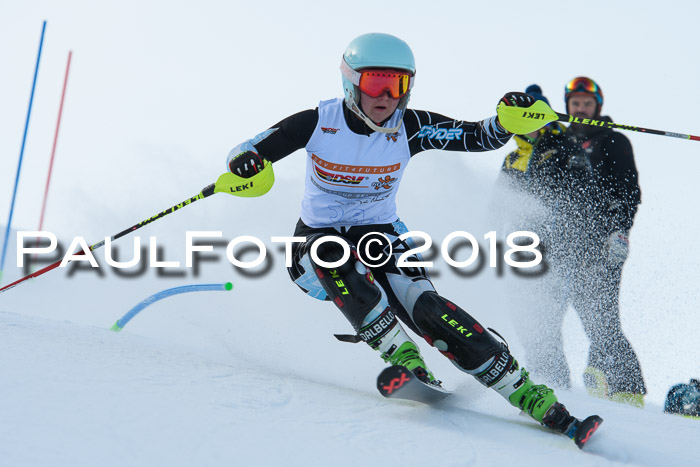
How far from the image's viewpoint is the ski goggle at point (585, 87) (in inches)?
183

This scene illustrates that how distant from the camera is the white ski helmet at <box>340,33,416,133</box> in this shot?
2.87 m

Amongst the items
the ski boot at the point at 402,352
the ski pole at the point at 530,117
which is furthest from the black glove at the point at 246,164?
the ski pole at the point at 530,117

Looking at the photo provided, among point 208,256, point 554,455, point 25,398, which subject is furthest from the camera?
point 208,256

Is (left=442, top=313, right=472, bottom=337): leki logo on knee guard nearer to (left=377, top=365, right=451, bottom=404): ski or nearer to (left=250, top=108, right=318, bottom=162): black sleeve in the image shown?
(left=377, top=365, right=451, bottom=404): ski

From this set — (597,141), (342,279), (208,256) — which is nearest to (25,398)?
(342,279)

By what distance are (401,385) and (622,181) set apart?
117 inches

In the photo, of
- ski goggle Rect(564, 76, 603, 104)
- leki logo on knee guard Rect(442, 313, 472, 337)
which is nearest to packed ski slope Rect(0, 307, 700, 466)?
leki logo on knee guard Rect(442, 313, 472, 337)

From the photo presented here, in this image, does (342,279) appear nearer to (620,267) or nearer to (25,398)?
(25,398)

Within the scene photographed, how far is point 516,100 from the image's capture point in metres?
3.04

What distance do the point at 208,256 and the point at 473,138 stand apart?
4.38 meters

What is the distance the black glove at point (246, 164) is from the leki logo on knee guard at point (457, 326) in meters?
1.11

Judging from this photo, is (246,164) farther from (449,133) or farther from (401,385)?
(401,385)

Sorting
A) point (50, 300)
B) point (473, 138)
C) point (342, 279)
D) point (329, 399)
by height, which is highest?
point (473, 138)

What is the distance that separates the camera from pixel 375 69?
286cm
